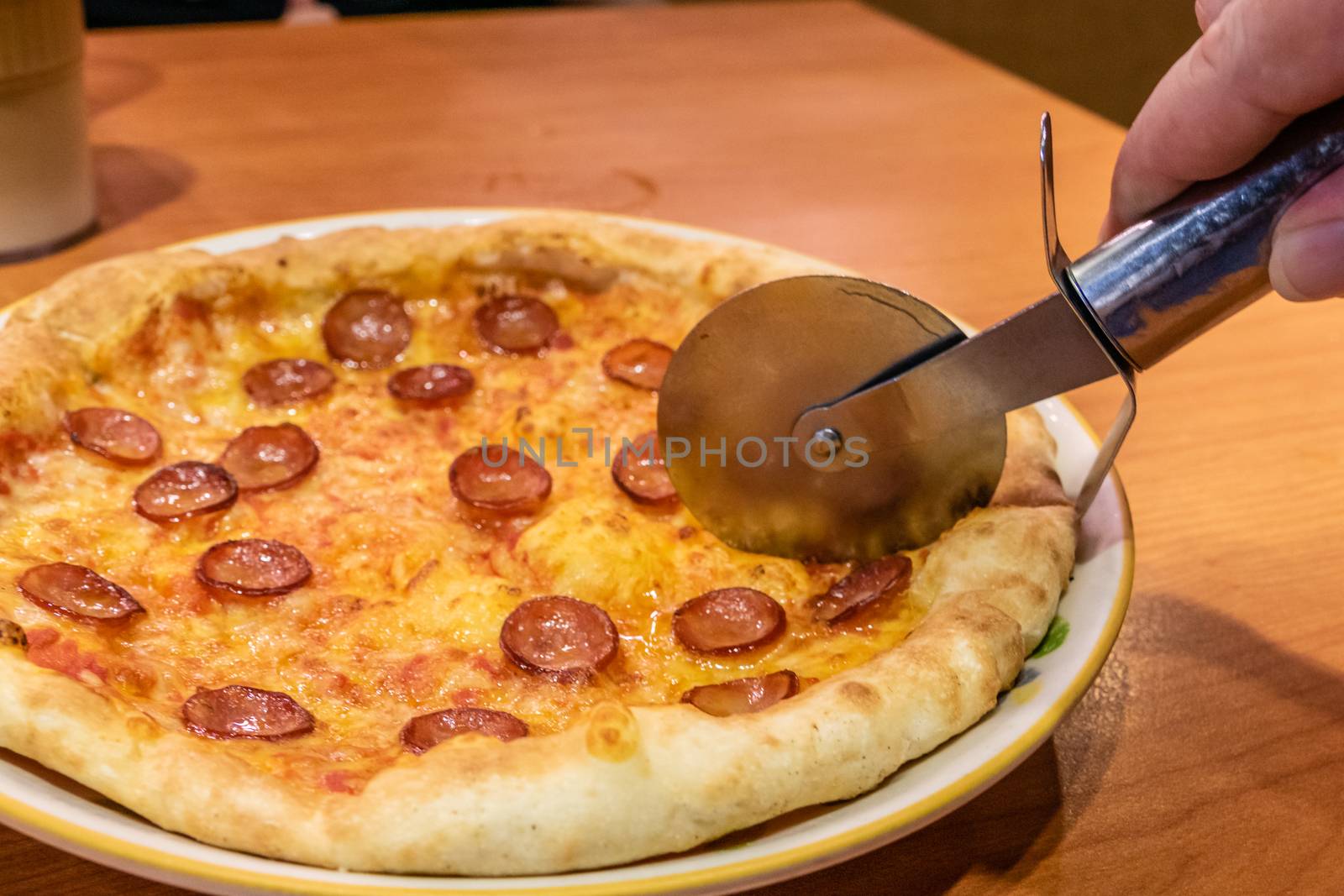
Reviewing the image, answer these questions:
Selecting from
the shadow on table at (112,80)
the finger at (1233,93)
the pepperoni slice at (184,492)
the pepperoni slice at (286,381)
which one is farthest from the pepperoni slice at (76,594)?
the shadow on table at (112,80)

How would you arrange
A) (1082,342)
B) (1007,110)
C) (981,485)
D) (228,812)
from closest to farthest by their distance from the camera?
1. (228,812)
2. (1082,342)
3. (981,485)
4. (1007,110)

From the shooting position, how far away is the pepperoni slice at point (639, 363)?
7.95 ft

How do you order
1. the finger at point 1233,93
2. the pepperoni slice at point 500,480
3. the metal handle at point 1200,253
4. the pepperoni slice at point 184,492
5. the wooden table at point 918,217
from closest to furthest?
the finger at point 1233,93
the metal handle at point 1200,253
the wooden table at point 918,217
the pepperoni slice at point 184,492
the pepperoni slice at point 500,480

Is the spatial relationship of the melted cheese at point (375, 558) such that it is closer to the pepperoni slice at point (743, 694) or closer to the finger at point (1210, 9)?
the pepperoni slice at point (743, 694)

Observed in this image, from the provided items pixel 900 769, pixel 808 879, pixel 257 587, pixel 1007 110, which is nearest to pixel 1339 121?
pixel 900 769

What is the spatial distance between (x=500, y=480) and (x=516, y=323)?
53 centimetres

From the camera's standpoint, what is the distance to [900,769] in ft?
4.97

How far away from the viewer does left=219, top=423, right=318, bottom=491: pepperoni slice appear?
211 centimetres

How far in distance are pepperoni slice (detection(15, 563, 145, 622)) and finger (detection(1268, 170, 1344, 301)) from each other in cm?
154

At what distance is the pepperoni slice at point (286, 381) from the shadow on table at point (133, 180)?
46.0 inches

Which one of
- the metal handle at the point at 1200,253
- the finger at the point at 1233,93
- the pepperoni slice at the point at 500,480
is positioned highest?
the finger at the point at 1233,93

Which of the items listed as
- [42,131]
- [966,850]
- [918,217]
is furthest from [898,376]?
[42,131]

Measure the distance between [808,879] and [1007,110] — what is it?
11.8ft

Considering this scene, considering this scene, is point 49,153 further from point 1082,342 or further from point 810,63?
point 810,63
